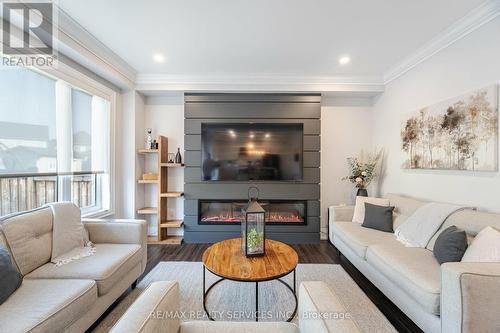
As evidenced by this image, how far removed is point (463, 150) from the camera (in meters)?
2.23

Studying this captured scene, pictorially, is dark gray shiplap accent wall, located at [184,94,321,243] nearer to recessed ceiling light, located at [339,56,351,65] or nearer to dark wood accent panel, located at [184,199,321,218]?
dark wood accent panel, located at [184,199,321,218]

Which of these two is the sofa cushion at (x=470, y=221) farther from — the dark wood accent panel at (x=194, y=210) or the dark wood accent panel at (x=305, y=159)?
the dark wood accent panel at (x=305, y=159)

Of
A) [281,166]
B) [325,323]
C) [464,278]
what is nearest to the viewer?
[325,323]

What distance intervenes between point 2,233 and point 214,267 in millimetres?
1526

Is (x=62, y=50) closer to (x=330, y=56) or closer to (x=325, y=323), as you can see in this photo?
(x=330, y=56)

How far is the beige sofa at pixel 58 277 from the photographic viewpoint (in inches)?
48.9

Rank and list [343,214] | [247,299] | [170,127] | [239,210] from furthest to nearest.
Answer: [170,127], [239,210], [343,214], [247,299]

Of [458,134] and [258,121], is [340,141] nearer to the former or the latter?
[258,121]

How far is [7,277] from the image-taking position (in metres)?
1.35

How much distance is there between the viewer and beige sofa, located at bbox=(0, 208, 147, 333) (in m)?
1.24

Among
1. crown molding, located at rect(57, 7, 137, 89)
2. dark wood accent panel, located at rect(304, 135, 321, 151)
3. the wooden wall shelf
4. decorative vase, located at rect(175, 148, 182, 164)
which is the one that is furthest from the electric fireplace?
crown molding, located at rect(57, 7, 137, 89)

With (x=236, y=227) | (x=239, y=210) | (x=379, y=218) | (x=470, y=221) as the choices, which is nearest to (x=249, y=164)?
(x=239, y=210)

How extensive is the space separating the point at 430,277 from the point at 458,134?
1607 millimetres

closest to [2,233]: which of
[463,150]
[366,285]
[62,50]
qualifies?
[62,50]
